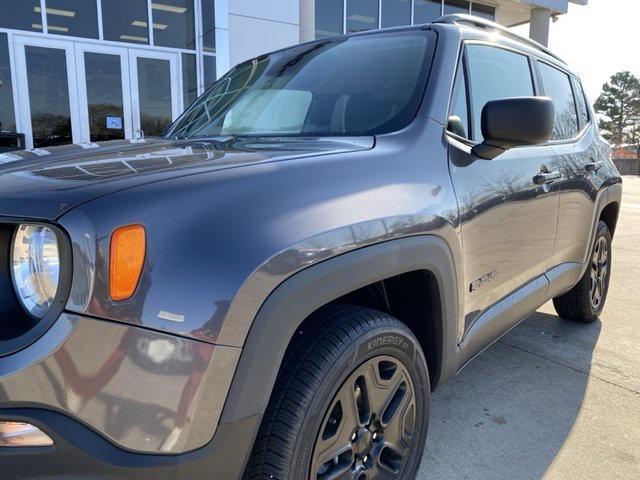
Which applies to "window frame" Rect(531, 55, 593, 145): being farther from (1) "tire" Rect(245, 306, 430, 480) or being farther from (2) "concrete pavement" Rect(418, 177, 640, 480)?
(1) "tire" Rect(245, 306, 430, 480)

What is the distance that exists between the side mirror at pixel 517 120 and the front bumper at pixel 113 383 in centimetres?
141

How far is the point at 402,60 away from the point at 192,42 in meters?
8.27

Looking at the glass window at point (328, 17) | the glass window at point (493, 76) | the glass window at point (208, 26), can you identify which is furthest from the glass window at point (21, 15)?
the glass window at point (493, 76)

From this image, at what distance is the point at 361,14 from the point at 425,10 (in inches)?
87.2

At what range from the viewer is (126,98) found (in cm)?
914

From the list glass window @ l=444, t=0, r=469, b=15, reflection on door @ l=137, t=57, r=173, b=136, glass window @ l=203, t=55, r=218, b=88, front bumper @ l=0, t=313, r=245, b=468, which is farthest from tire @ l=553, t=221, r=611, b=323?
glass window @ l=444, t=0, r=469, b=15

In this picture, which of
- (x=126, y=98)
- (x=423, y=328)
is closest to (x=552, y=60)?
(x=423, y=328)

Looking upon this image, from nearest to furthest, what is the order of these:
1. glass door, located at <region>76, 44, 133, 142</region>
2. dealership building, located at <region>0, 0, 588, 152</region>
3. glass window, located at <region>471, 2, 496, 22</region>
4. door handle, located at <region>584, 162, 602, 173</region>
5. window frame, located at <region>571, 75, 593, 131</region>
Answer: door handle, located at <region>584, 162, 602, 173</region> < window frame, located at <region>571, 75, 593, 131</region> < dealership building, located at <region>0, 0, 588, 152</region> < glass door, located at <region>76, 44, 133, 142</region> < glass window, located at <region>471, 2, 496, 22</region>

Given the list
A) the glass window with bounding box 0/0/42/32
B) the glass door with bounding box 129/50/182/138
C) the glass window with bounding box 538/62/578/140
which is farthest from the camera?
the glass door with bounding box 129/50/182/138

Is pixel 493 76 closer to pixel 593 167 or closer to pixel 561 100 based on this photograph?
pixel 561 100

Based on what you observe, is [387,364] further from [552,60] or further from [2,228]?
[552,60]

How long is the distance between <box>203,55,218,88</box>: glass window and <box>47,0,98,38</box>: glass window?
5.94ft

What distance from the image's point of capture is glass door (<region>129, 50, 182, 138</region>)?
9.22 m

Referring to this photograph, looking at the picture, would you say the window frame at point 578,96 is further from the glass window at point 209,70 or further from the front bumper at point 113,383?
the glass window at point 209,70
